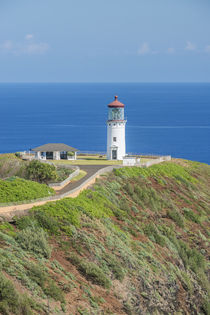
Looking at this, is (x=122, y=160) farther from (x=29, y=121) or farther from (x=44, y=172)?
(x=29, y=121)

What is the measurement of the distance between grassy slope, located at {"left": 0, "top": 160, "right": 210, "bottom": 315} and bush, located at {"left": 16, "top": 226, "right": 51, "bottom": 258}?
50 mm

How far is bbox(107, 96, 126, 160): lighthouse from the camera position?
2554 inches

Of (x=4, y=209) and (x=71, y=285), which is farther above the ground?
(x=4, y=209)

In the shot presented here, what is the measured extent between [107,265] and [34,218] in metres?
4.82

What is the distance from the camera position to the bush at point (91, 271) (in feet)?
102

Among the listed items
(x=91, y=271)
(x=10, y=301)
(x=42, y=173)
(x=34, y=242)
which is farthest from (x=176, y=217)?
(x=10, y=301)

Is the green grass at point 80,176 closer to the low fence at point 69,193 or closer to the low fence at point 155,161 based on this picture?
the low fence at point 69,193

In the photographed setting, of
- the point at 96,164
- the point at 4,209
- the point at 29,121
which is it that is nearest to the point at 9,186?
the point at 4,209

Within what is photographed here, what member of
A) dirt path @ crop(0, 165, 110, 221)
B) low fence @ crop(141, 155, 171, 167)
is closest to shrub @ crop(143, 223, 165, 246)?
dirt path @ crop(0, 165, 110, 221)

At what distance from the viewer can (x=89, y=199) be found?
42312mm

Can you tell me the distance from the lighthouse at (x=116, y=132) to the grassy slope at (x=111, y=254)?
11.2 meters

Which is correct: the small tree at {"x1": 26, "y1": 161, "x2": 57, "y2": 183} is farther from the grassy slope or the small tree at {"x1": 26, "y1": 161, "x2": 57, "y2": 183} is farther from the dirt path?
the grassy slope

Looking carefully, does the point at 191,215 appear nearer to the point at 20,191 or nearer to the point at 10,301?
the point at 20,191

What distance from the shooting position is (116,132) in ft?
213
